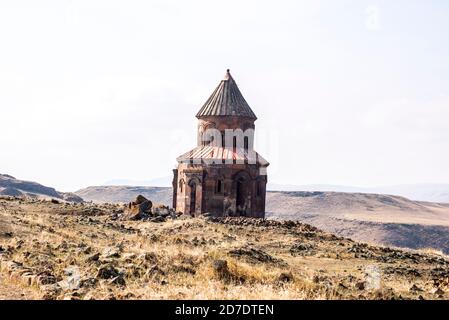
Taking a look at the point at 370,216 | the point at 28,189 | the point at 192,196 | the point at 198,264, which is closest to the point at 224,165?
the point at 192,196

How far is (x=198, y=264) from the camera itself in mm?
12609

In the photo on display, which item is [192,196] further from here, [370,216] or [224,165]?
[370,216]

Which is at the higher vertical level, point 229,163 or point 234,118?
point 234,118

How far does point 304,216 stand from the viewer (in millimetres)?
80062

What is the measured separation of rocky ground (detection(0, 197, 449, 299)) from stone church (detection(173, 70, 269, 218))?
317cm

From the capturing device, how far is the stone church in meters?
32.2

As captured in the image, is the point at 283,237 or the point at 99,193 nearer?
the point at 283,237

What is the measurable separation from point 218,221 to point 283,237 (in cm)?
513

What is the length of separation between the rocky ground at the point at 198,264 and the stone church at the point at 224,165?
10.4ft

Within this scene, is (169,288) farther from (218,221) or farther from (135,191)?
(135,191)

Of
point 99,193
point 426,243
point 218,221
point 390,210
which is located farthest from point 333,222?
point 99,193

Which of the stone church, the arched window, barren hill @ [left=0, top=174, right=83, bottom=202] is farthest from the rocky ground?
barren hill @ [left=0, top=174, right=83, bottom=202]

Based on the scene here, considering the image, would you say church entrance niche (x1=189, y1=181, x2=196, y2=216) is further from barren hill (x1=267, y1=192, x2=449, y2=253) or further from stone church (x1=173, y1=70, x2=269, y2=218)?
barren hill (x1=267, y1=192, x2=449, y2=253)

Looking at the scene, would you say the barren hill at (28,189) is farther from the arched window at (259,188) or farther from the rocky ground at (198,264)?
the rocky ground at (198,264)
